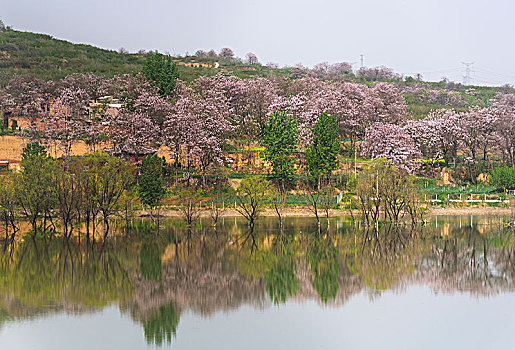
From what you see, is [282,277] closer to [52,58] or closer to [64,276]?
[64,276]

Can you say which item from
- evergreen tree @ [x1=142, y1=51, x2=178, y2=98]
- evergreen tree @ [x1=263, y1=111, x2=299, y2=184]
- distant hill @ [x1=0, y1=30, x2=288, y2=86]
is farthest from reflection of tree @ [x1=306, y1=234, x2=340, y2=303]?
distant hill @ [x1=0, y1=30, x2=288, y2=86]

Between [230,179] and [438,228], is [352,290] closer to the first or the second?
[438,228]

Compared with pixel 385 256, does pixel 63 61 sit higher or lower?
higher

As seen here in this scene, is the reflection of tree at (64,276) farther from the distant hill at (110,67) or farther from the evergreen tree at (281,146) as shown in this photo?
the distant hill at (110,67)

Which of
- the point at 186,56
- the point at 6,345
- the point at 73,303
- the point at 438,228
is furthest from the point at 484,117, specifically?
the point at 186,56

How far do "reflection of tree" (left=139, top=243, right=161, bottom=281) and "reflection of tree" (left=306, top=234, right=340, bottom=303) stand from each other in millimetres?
7436

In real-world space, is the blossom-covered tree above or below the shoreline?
above

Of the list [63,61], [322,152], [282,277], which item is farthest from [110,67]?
[282,277]

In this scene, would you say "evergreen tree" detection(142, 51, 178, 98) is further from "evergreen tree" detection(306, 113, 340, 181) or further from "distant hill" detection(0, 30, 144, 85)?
"distant hill" detection(0, 30, 144, 85)

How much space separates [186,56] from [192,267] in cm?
11118

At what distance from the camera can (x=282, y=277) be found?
29.2 m

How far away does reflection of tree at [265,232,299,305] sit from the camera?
26.1m

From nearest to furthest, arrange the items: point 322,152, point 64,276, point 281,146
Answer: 1. point 64,276
2. point 322,152
3. point 281,146

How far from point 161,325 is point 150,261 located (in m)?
11.9
